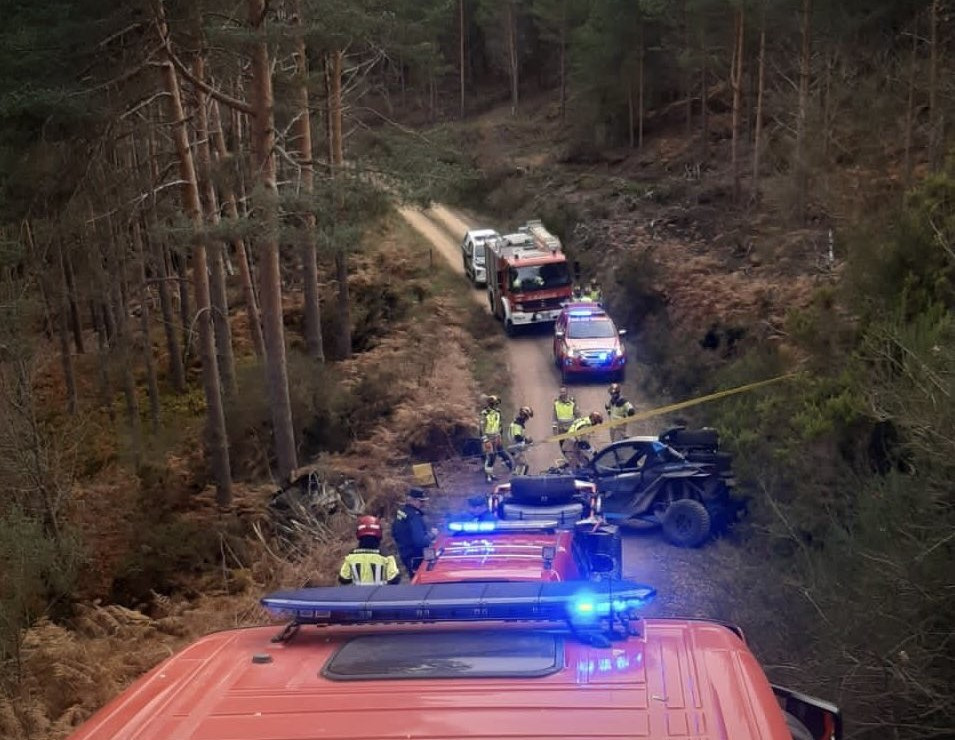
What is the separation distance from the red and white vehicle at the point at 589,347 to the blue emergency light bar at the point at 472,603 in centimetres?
2186

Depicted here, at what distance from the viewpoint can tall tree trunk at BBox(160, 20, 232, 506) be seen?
19062 millimetres

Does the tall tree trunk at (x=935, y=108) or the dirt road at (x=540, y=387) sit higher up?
the tall tree trunk at (x=935, y=108)

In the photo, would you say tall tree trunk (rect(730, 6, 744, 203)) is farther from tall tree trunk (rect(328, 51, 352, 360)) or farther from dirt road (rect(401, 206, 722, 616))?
tall tree trunk (rect(328, 51, 352, 360))

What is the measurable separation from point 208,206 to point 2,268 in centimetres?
482

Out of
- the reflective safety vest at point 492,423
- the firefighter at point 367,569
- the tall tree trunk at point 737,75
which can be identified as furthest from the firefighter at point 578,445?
the tall tree trunk at point 737,75

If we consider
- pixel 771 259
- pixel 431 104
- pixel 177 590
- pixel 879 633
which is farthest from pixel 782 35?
pixel 431 104

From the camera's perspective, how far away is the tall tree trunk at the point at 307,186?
58.7ft

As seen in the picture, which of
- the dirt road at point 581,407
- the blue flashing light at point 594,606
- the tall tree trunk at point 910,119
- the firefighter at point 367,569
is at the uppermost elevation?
the tall tree trunk at point 910,119

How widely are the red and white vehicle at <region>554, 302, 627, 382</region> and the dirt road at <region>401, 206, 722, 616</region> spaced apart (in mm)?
521

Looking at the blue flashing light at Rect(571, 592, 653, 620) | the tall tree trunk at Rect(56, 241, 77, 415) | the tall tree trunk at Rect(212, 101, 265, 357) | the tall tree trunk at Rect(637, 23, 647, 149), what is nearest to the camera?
the blue flashing light at Rect(571, 592, 653, 620)

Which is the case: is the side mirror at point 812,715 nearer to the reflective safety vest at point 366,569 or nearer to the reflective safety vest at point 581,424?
the reflective safety vest at point 366,569

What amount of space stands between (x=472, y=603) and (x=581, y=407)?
2069 cm

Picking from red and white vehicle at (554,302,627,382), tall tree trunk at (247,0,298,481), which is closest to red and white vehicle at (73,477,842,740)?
tall tree trunk at (247,0,298,481)

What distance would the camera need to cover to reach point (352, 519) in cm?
1677
